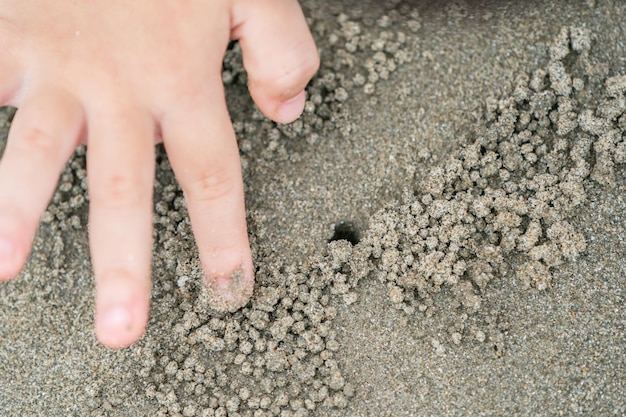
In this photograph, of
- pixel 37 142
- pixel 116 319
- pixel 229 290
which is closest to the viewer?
pixel 116 319

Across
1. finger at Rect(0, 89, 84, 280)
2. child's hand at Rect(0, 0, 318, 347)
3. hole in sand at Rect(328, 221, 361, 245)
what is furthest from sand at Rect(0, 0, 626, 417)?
finger at Rect(0, 89, 84, 280)

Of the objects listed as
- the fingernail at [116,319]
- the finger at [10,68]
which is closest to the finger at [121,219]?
the fingernail at [116,319]

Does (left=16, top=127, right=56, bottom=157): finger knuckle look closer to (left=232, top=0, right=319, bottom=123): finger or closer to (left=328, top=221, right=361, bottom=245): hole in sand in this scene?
(left=232, top=0, right=319, bottom=123): finger

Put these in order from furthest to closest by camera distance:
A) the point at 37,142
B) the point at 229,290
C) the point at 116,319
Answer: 1. the point at 229,290
2. the point at 37,142
3. the point at 116,319

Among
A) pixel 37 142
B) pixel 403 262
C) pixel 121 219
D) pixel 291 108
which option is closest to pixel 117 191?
pixel 121 219

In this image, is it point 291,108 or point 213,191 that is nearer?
point 213,191

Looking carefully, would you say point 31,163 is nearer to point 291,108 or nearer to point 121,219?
point 121,219

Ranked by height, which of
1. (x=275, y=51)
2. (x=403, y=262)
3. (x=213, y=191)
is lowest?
(x=403, y=262)
